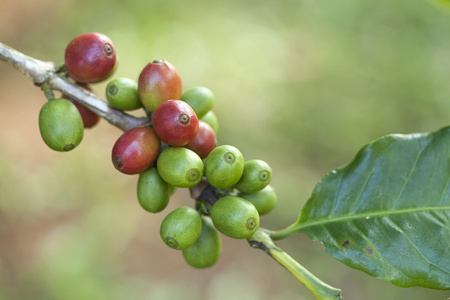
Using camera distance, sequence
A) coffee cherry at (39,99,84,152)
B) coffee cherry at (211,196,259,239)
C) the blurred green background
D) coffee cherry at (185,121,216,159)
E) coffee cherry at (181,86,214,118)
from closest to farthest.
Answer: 1. coffee cherry at (211,196,259,239)
2. coffee cherry at (39,99,84,152)
3. coffee cherry at (185,121,216,159)
4. coffee cherry at (181,86,214,118)
5. the blurred green background

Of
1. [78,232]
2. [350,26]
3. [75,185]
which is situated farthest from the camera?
[350,26]

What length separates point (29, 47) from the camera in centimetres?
723

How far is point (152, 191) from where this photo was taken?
190 cm

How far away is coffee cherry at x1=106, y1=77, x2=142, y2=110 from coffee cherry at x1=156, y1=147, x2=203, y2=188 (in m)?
0.35

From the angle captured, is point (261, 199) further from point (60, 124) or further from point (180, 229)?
point (60, 124)

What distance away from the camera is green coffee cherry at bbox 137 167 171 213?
1902 millimetres

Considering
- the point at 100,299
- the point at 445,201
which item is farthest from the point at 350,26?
the point at 445,201

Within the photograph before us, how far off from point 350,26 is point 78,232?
590 centimetres

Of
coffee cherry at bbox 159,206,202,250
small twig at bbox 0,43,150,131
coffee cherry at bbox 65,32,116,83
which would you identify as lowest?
coffee cherry at bbox 159,206,202,250

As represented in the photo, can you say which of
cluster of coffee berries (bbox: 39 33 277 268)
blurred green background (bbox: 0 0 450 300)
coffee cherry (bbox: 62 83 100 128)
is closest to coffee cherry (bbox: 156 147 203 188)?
cluster of coffee berries (bbox: 39 33 277 268)

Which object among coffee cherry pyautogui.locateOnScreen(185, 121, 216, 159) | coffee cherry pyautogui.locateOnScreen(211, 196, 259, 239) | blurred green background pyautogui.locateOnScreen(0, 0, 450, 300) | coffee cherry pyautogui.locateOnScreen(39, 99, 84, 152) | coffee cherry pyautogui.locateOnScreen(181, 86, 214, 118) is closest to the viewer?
coffee cherry pyautogui.locateOnScreen(211, 196, 259, 239)

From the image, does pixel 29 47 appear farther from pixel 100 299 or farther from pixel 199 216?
pixel 199 216

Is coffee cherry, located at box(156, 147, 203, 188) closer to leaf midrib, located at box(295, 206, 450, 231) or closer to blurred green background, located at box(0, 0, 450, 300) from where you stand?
leaf midrib, located at box(295, 206, 450, 231)

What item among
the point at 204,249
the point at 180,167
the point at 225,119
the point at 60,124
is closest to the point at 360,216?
the point at 204,249
